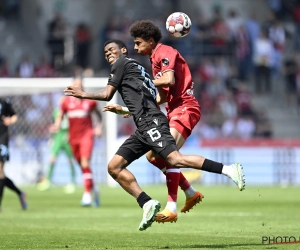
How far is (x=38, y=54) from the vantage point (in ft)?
102

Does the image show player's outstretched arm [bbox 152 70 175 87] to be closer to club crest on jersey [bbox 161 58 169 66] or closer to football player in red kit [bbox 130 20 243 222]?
football player in red kit [bbox 130 20 243 222]

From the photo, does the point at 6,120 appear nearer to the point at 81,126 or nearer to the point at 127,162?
the point at 81,126

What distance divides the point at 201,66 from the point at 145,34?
19.6 metres

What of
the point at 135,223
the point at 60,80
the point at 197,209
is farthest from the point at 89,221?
the point at 60,80

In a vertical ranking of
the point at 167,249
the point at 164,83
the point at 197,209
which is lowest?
the point at 197,209

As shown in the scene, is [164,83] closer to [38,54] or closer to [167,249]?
[167,249]

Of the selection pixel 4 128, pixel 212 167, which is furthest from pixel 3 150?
pixel 212 167

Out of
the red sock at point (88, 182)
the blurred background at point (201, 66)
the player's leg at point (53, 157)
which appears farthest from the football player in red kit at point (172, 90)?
the blurred background at point (201, 66)

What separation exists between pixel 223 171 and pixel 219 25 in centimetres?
2124

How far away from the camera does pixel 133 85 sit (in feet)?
32.5

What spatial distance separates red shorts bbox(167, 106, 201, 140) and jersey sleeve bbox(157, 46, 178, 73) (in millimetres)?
703

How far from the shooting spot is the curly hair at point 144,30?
1041 cm

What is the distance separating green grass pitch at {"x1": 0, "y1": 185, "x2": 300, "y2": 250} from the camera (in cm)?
961

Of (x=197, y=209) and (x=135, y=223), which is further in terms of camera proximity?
(x=197, y=209)
